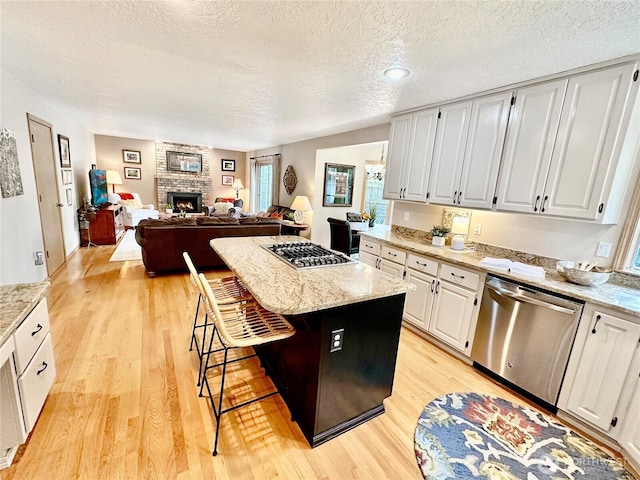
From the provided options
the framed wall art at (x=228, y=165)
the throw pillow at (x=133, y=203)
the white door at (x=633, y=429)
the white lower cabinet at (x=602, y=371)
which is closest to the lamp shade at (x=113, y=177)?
the throw pillow at (x=133, y=203)

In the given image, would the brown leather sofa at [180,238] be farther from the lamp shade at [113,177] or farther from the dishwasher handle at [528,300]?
the lamp shade at [113,177]

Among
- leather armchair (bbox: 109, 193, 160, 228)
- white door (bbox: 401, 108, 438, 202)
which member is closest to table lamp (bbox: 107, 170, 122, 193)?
leather armchair (bbox: 109, 193, 160, 228)

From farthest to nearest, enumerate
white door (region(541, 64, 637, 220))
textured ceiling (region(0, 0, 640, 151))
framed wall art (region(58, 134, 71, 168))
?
framed wall art (region(58, 134, 71, 168)) < white door (region(541, 64, 637, 220)) < textured ceiling (region(0, 0, 640, 151))

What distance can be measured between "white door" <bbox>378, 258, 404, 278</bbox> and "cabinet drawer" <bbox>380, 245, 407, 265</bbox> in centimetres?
4

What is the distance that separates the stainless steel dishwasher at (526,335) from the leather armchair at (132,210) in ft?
26.2

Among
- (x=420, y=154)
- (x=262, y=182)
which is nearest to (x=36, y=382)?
(x=420, y=154)

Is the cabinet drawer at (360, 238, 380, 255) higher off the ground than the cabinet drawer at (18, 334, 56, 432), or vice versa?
the cabinet drawer at (360, 238, 380, 255)

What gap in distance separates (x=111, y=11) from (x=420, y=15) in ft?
6.08

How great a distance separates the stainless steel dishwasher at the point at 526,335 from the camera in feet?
6.35

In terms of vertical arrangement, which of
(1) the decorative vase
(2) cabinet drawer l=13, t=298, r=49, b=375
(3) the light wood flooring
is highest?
(1) the decorative vase

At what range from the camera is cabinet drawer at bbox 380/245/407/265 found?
3.06 meters

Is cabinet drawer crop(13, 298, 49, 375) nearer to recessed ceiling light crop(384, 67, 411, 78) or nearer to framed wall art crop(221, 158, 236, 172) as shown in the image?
recessed ceiling light crop(384, 67, 411, 78)

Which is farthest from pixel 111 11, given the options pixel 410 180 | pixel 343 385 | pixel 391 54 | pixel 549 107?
pixel 549 107

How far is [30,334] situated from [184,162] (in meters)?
8.58
